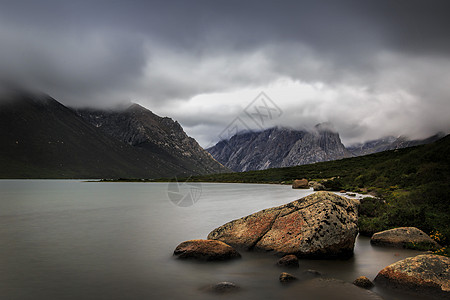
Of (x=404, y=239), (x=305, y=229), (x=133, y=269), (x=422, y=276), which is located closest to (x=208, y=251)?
(x=133, y=269)

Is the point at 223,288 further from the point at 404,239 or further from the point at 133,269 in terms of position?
the point at 404,239

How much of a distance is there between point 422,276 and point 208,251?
33.5ft

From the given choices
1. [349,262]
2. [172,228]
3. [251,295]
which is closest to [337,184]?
[172,228]

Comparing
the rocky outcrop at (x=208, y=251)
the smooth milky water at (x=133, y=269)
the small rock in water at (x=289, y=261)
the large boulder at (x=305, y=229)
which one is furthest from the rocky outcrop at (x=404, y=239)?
the rocky outcrop at (x=208, y=251)

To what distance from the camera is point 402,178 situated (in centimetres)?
5528

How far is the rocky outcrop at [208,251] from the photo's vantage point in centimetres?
1655

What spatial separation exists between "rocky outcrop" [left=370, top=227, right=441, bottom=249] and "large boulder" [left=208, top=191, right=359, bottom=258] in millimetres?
3799

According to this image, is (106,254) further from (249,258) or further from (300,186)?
(300,186)

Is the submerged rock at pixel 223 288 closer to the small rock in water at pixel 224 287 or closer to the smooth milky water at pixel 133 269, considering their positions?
the small rock in water at pixel 224 287

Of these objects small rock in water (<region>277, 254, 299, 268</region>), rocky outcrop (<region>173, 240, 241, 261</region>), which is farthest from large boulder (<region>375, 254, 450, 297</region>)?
rocky outcrop (<region>173, 240, 241, 261</region>)

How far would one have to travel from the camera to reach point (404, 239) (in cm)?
1908

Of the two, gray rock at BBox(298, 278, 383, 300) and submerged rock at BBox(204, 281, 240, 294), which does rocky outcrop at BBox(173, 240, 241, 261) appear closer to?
submerged rock at BBox(204, 281, 240, 294)

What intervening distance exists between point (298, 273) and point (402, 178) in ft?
167

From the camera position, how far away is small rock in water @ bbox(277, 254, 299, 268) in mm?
15227
